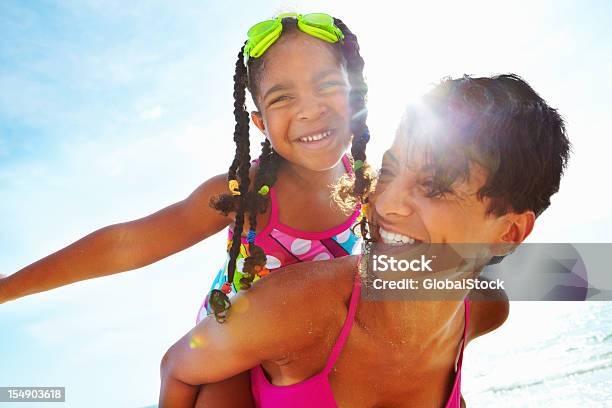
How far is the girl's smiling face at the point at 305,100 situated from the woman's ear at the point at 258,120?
0.15 metres

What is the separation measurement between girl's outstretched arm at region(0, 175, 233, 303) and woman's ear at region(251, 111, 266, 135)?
43 centimetres

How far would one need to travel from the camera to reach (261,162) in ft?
13.9

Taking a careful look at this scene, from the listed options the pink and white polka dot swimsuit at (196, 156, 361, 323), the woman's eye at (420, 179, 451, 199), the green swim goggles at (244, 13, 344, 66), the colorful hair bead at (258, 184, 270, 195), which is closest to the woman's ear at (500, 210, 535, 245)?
the woman's eye at (420, 179, 451, 199)

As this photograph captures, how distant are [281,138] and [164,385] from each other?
172cm

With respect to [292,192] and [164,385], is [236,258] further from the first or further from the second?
[164,385]

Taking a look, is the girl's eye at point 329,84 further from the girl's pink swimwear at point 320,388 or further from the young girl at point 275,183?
the girl's pink swimwear at point 320,388

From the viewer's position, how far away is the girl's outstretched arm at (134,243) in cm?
Answer: 411

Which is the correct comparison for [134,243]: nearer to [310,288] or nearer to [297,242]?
[297,242]

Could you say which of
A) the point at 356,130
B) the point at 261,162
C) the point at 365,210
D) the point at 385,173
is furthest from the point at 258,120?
the point at 385,173

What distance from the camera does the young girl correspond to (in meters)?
3.87

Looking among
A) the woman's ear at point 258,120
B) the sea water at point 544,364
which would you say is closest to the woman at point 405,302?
the woman's ear at point 258,120

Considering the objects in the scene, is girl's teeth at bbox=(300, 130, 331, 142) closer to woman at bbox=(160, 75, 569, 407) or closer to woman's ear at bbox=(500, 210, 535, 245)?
woman at bbox=(160, 75, 569, 407)

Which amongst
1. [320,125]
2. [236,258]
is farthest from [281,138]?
[236,258]

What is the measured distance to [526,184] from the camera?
2652 mm
